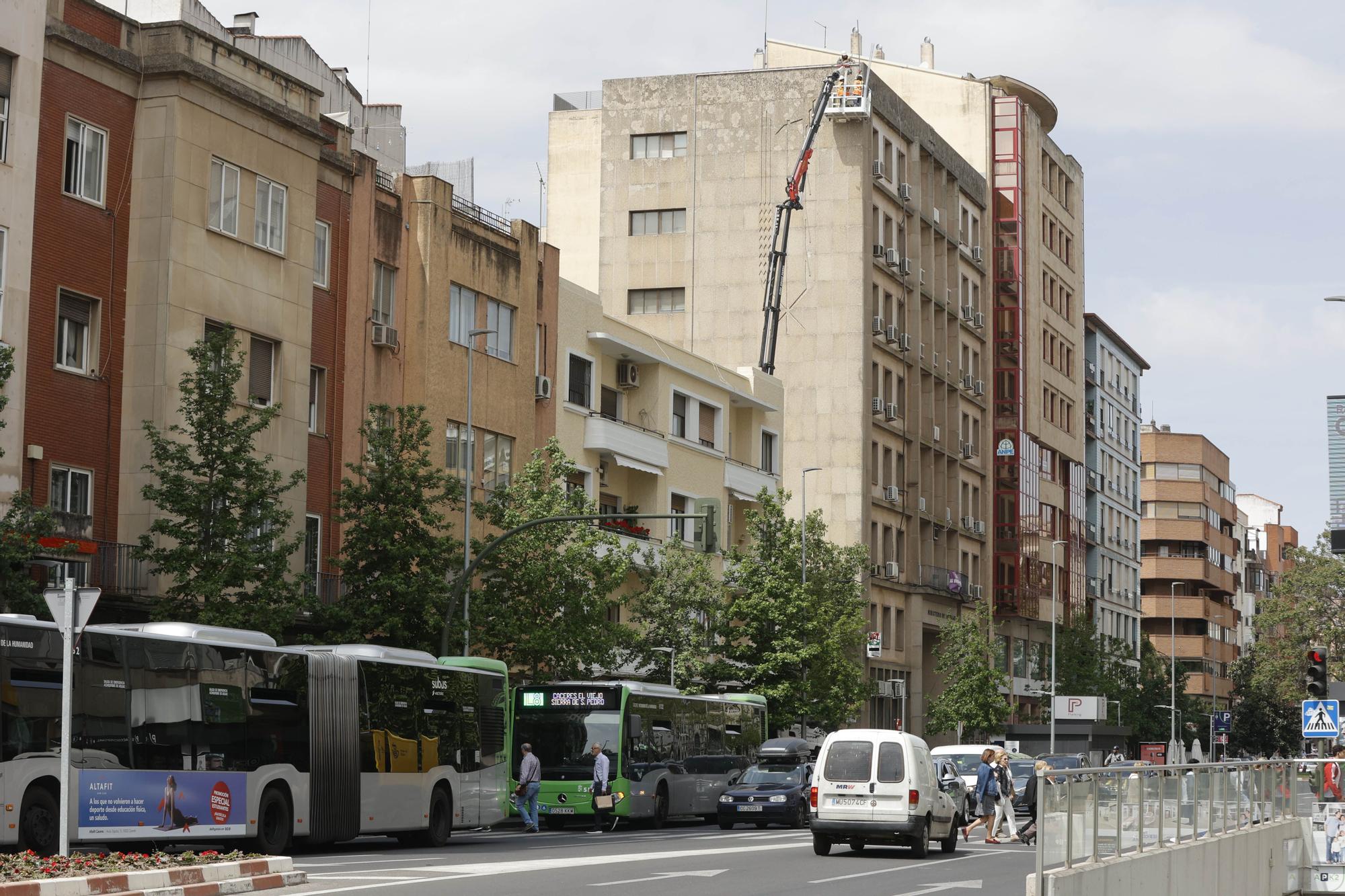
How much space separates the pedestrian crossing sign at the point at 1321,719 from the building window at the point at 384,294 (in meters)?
22.6

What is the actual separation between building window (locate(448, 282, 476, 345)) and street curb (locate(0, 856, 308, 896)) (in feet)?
92.7

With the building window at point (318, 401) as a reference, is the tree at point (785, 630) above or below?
below

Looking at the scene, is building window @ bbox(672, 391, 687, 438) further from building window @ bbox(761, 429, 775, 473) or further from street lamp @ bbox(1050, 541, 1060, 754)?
street lamp @ bbox(1050, 541, 1060, 754)

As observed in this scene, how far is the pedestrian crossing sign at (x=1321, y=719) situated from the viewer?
3500cm

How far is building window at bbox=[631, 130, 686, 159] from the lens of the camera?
79.1 metres

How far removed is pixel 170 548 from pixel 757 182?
4583cm

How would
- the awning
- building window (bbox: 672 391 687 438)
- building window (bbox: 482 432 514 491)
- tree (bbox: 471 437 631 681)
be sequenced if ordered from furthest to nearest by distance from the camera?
building window (bbox: 672 391 687 438) < the awning < building window (bbox: 482 432 514 491) < tree (bbox: 471 437 631 681)

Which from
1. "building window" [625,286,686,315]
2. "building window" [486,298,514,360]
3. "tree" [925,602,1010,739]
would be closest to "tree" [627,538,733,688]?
"building window" [486,298,514,360]

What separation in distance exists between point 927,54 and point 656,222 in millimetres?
31073

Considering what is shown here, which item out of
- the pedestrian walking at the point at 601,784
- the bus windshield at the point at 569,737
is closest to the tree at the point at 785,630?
the bus windshield at the point at 569,737

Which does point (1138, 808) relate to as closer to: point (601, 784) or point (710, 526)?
point (710, 526)

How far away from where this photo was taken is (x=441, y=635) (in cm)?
4097

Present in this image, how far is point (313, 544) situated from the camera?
42219 millimetres

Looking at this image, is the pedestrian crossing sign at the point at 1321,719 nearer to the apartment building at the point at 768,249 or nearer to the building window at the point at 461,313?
the building window at the point at 461,313
